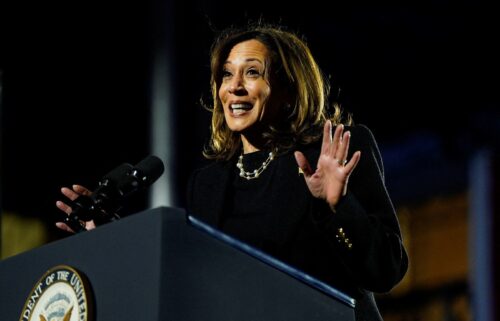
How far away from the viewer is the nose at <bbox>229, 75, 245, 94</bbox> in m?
1.68

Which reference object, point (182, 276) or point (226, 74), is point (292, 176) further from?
point (182, 276)

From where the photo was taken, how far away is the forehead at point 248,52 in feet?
5.67

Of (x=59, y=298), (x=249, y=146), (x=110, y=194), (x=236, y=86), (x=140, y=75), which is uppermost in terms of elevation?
(x=140, y=75)

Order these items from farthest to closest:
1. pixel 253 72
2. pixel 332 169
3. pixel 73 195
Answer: pixel 253 72 → pixel 73 195 → pixel 332 169

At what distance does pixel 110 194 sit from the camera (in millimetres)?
1404

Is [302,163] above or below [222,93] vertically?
below

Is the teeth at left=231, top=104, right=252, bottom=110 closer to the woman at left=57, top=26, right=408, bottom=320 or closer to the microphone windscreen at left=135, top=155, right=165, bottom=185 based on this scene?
the woman at left=57, top=26, right=408, bottom=320

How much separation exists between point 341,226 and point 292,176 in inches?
8.6

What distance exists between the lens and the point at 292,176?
61.2 inches

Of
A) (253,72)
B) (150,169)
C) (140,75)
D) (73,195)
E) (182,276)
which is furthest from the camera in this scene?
(140,75)

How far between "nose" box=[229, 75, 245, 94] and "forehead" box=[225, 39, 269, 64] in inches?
1.8

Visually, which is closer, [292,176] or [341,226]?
[341,226]

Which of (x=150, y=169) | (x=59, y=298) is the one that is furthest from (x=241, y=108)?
(x=59, y=298)

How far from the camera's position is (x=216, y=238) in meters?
1.17
